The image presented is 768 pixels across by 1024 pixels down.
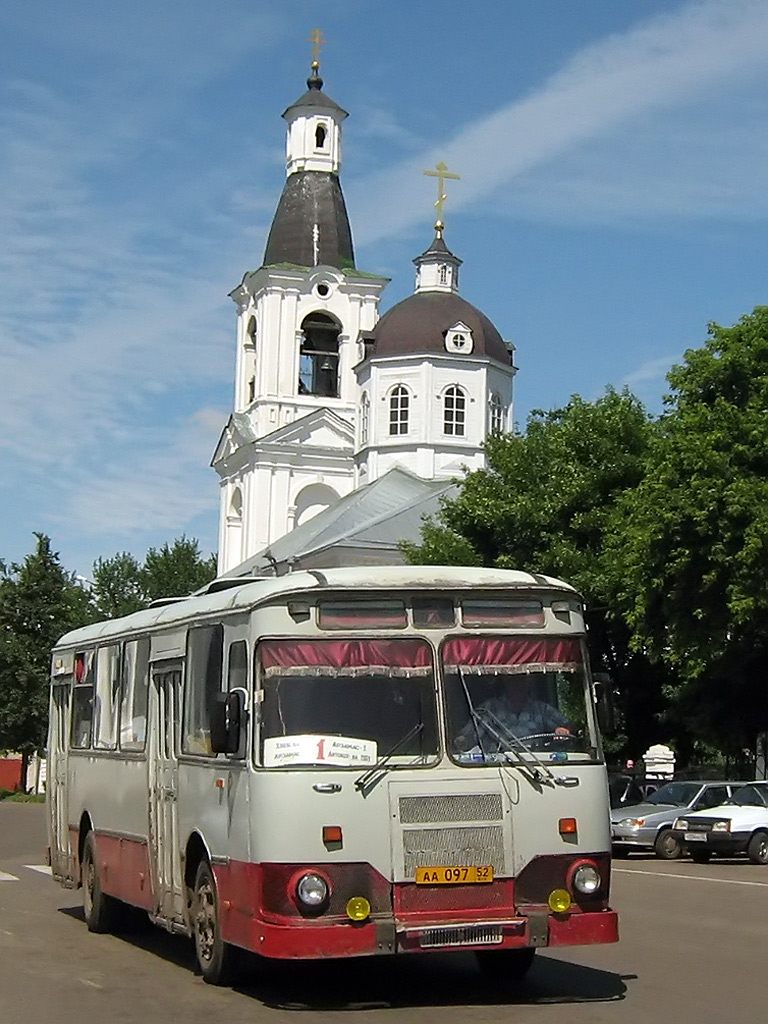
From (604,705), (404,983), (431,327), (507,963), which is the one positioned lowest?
(404,983)

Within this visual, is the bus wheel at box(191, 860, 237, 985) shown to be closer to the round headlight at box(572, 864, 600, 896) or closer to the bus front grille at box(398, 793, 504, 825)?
the bus front grille at box(398, 793, 504, 825)

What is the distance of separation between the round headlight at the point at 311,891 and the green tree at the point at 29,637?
176 feet

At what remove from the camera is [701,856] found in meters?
29.0

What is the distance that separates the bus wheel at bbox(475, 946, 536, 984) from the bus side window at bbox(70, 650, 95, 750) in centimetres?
524

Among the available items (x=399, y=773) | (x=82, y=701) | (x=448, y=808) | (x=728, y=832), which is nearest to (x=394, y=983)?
(x=448, y=808)

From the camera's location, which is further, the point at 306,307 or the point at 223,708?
the point at 306,307

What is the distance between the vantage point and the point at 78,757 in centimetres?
1638

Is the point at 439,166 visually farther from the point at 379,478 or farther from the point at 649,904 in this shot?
the point at 649,904

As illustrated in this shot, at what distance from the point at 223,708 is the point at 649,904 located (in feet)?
30.7

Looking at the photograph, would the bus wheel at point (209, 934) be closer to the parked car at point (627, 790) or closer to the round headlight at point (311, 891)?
the round headlight at point (311, 891)

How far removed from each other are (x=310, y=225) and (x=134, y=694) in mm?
66607

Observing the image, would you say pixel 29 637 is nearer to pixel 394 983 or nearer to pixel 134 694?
pixel 134 694

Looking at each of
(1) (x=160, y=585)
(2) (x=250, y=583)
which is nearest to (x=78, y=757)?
(2) (x=250, y=583)

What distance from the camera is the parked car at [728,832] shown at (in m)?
28.2
